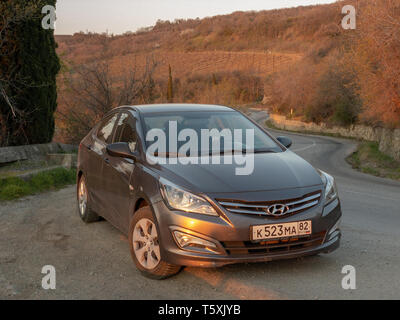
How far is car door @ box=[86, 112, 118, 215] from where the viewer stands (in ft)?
22.0

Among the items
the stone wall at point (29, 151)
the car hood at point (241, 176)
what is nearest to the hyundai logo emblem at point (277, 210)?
the car hood at point (241, 176)

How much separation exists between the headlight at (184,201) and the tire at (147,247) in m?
0.27

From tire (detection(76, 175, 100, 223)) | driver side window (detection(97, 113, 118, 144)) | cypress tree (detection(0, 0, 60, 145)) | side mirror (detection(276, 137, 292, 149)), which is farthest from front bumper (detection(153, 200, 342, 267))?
cypress tree (detection(0, 0, 60, 145))

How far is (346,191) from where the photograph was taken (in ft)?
37.3

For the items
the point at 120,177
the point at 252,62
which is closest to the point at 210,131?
the point at 120,177

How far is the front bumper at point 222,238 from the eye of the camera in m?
4.57

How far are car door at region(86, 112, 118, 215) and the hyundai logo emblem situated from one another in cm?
266

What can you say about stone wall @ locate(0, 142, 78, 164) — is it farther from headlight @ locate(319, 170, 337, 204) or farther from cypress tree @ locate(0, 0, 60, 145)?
headlight @ locate(319, 170, 337, 204)

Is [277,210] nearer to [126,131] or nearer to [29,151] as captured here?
[126,131]

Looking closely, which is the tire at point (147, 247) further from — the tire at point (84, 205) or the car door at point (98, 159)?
the tire at point (84, 205)

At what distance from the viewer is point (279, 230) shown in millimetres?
4629

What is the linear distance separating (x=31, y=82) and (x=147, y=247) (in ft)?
30.2

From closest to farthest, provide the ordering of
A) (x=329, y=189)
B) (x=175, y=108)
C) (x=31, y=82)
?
(x=329, y=189)
(x=175, y=108)
(x=31, y=82)

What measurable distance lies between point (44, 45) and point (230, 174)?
10.2m
